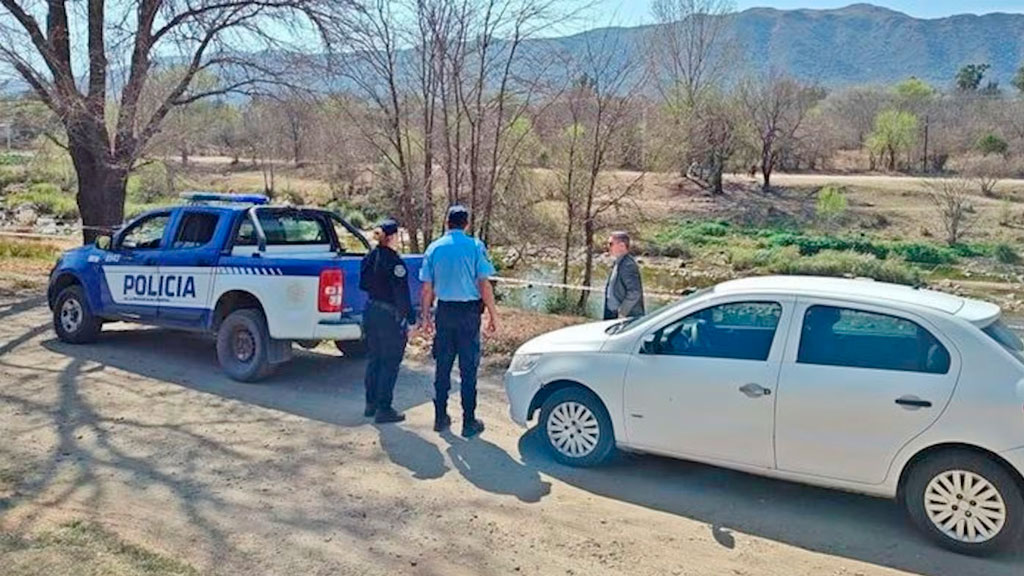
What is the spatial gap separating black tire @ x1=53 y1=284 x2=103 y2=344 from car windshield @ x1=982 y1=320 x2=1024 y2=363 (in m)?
8.88

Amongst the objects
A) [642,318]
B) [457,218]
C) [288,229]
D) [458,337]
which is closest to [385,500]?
[458,337]

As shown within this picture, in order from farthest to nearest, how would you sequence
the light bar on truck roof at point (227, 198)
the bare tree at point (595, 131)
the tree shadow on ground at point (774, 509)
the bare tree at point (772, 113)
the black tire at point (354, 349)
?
the bare tree at point (772, 113) < the bare tree at point (595, 131) < the black tire at point (354, 349) < the light bar on truck roof at point (227, 198) < the tree shadow on ground at point (774, 509)

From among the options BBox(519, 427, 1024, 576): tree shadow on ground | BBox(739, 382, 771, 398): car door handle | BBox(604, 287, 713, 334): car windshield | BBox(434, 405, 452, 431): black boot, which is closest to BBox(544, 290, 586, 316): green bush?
BBox(434, 405, 452, 431): black boot

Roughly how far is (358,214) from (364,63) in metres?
14.1

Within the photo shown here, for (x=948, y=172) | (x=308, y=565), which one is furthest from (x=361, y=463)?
(x=948, y=172)

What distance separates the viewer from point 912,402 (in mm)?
4723

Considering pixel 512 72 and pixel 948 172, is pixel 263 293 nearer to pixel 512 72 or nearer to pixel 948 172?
pixel 512 72

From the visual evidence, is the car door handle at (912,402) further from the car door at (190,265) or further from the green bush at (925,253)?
the green bush at (925,253)

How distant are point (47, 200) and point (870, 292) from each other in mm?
43721

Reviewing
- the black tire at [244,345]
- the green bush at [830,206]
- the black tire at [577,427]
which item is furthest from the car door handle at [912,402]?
the green bush at [830,206]

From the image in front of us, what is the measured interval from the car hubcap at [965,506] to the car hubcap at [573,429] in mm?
2153

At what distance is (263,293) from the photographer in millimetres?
7922

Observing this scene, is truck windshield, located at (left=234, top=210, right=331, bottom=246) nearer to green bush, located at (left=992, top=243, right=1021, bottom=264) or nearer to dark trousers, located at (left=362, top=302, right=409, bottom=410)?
dark trousers, located at (left=362, top=302, right=409, bottom=410)

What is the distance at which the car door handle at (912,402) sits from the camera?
4691mm
